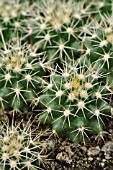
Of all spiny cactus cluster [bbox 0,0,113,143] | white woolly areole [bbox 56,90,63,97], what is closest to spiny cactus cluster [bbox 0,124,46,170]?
spiny cactus cluster [bbox 0,0,113,143]

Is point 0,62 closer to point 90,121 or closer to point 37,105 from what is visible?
point 37,105

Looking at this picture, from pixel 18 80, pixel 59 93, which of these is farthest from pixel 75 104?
pixel 18 80

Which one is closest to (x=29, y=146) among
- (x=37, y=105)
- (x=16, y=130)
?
(x=16, y=130)

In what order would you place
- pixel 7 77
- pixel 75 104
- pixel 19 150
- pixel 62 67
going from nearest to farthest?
pixel 19 150
pixel 75 104
pixel 7 77
pixel 62 67

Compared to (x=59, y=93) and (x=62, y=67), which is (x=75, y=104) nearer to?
(x=59, y=93)

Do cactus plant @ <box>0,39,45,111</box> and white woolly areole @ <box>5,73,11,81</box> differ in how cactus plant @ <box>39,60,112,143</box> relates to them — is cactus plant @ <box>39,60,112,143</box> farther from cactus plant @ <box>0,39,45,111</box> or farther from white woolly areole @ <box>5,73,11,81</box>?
white woolly areole @ <box>5,73,11,81</box>

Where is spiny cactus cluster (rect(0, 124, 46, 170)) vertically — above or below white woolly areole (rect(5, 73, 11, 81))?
below

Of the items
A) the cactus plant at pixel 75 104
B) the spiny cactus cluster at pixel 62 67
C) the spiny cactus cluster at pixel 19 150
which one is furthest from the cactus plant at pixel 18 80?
the spiny cactus cluster at pixel 19 150
